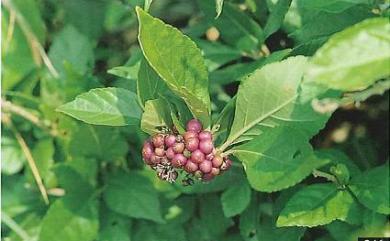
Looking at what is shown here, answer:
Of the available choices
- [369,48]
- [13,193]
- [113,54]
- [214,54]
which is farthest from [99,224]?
[369,48]

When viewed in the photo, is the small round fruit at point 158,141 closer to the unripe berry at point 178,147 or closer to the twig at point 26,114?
the unripe berry at point 178,147

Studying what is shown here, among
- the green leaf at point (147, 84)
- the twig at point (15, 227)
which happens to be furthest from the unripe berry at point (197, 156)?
the twig at point (15, 227)

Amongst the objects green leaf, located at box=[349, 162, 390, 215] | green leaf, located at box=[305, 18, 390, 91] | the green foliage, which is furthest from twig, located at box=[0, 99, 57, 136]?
green leaf, located at box=[305, 18, 390, 91]

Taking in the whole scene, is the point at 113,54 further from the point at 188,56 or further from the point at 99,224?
the point at 188,56

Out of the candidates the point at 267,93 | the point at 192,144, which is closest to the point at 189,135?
the point at 192,144

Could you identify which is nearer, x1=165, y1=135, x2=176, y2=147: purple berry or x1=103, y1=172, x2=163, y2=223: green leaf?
x1=165, y1=135, x2=176, y2=147: purple berry

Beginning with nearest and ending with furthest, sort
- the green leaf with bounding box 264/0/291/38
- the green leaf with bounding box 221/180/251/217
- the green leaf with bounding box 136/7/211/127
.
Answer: the green leaf with bounding box 136/7/211/127 → the green leaf with bounding box 264/0/291/38 → the green leaf with bounding box 221/180/251/217

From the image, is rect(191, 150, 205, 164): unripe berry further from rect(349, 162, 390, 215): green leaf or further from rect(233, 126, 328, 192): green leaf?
rect(349, 162, 390, 215): green leaf
